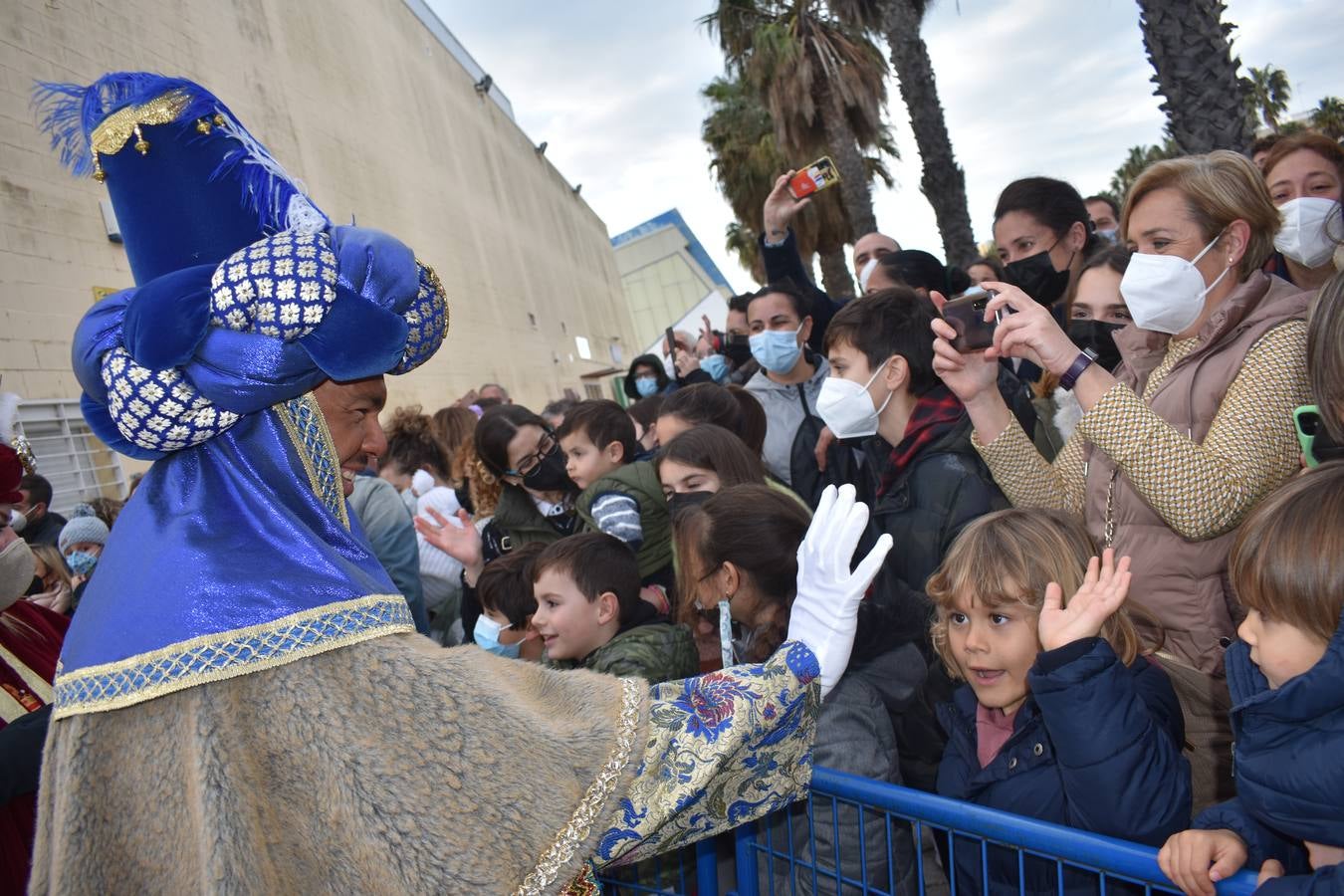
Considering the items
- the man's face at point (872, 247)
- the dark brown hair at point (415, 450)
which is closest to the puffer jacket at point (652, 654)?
the dark brown hair at point (415, 450)

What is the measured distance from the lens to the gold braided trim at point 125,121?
1518 millimetres

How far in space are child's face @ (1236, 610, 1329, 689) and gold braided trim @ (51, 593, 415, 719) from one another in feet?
4.58

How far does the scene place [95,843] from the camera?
1354mm

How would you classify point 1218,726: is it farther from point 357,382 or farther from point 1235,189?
point 357,382

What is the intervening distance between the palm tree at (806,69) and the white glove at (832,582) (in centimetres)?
1417

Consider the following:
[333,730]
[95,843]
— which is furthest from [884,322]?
[95,843]

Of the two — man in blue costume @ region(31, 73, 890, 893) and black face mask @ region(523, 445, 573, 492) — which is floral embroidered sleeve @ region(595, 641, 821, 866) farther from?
black face mask @ region(523, 445, 573, 492)

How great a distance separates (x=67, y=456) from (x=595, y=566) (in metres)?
6.04

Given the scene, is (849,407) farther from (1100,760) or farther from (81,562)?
(81,562)

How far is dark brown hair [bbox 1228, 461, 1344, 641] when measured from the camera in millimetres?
1399

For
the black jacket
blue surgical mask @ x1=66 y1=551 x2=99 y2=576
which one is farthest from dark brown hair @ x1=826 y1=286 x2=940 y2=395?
blue surgical mask @ x1=66 y1=551 x2=99 y2=576

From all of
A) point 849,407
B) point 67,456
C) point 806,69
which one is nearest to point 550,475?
point 849,407

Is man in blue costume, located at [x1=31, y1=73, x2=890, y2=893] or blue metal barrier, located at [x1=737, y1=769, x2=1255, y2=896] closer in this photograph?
man in blue costume, located at [x1=31, y1=73, x2=890, y2=893]

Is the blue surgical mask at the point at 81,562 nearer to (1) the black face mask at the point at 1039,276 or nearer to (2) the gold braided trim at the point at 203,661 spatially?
(2) the gold braided trim at the point at 203,661
